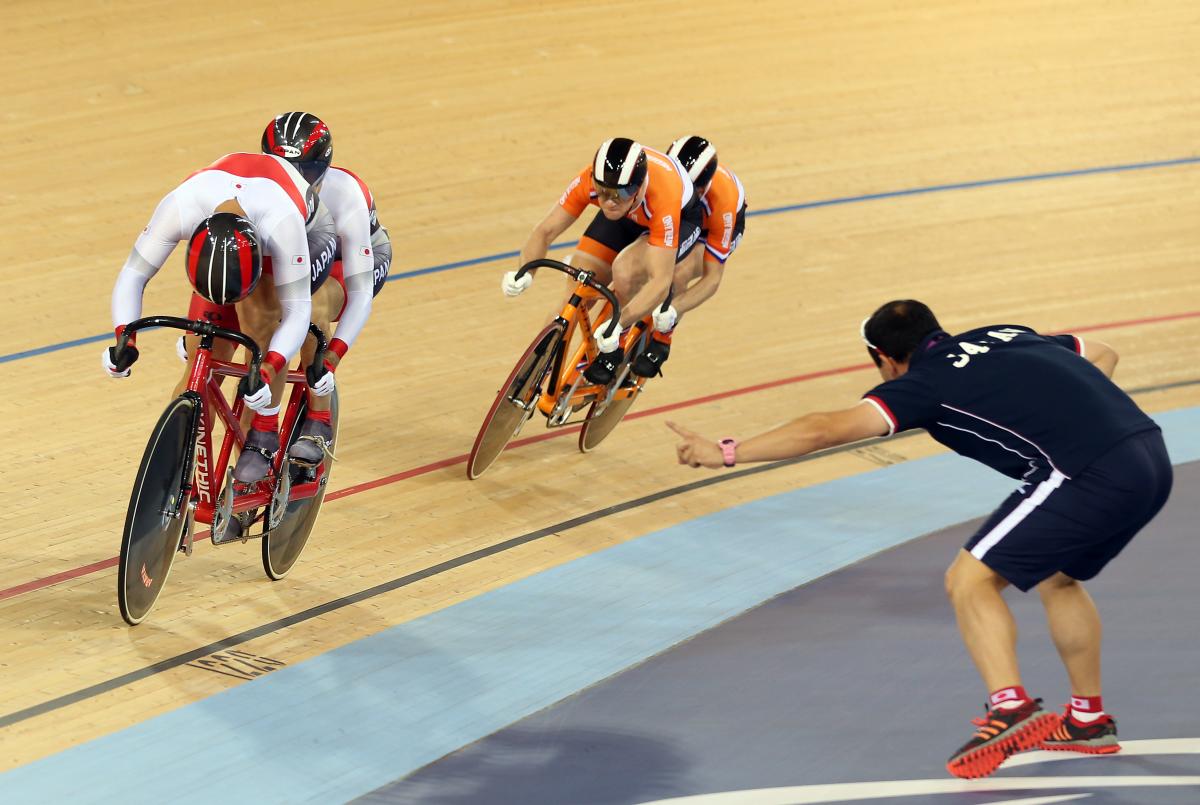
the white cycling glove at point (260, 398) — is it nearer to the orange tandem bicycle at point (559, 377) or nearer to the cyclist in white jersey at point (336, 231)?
the cyclist in white jersey at point (336, 231)

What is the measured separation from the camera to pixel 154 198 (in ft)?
22.5

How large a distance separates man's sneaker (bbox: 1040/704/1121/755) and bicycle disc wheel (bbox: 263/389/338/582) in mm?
1963

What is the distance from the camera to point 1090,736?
3070 mm

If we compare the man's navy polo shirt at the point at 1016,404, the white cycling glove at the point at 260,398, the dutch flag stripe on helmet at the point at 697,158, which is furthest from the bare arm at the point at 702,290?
the man's navy polo shirt at the point at 1016,404

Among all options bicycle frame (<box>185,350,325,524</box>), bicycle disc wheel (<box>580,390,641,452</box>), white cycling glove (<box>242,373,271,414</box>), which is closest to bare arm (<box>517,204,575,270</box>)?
bicycle disc wheel (<box>580,390,641,452</box>)

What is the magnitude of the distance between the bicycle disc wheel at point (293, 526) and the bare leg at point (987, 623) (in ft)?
5.77

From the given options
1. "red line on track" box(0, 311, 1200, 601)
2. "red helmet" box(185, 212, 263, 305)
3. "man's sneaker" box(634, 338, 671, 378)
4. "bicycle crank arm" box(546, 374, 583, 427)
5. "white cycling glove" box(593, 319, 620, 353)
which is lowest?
"red line on track" box(0, 311, 1200, 601)

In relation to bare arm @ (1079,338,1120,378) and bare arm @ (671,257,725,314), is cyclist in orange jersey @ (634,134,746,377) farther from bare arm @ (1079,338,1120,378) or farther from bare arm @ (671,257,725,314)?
bare arm @ (1079,338,1120,378)

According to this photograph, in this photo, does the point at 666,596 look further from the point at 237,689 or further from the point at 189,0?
the point at 189,0

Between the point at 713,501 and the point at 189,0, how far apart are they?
5.60 meters

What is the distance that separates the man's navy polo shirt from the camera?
2.85 m

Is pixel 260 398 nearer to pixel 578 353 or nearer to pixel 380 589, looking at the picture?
pixel 380 589

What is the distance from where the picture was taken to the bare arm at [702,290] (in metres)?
5.06

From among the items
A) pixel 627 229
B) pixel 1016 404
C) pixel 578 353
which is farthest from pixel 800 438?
pixel 627 229
